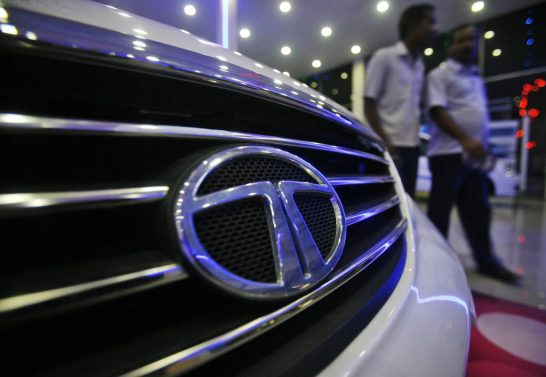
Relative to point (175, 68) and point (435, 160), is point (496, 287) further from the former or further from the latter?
point (175, 68)

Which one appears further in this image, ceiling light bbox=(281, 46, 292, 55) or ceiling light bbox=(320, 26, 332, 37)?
ceiling light bbox=(281, 46, 292, 55)

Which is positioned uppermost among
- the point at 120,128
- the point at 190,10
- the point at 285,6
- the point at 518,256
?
the point at 285,6

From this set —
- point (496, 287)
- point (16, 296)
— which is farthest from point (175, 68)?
point (496, 287)

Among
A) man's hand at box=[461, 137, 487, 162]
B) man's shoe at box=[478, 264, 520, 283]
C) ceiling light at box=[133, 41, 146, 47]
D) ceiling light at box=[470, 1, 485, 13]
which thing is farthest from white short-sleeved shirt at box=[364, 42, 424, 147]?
ceiling light at box=[470, 1, 485, 13]

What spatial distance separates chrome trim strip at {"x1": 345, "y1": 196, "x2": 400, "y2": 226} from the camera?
52 centimetres

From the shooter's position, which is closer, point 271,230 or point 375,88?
point 271,230

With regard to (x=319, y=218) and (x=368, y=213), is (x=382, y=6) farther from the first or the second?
(x=319, y=218)

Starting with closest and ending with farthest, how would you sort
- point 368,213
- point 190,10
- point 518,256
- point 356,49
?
point 368,213
point 518,256
point 190,10
point 356,49

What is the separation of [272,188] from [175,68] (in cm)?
19

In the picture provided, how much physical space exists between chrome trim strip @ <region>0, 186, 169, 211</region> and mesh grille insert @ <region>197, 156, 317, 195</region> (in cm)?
5

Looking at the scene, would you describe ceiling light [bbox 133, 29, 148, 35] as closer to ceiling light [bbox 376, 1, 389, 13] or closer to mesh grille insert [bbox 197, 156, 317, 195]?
mesh grille insert [bbox 197, 156, 317, 195]

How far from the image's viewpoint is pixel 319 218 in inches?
17.6

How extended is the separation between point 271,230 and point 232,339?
0.13 m

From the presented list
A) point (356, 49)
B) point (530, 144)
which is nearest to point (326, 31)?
point (356, 49)
